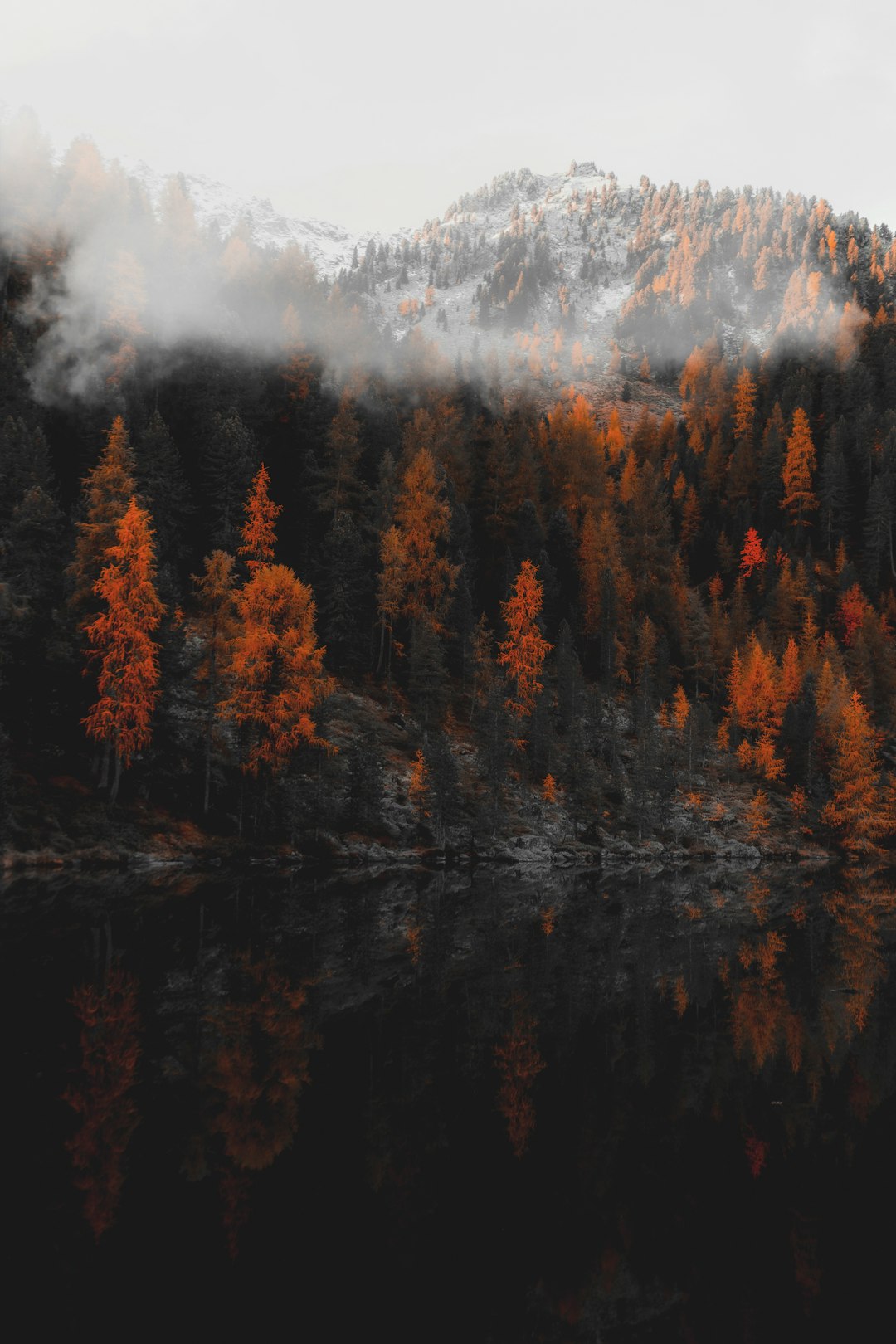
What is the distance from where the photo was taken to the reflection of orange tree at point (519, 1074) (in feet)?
33.2

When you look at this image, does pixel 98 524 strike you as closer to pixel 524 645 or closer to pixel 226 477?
pixel 226 477

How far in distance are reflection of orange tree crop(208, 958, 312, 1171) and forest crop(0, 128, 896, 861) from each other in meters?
20.1

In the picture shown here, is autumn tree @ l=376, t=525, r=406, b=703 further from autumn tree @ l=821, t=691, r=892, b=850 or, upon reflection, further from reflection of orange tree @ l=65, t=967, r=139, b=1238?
reflection of orange tree @ l=65, t=967, r=139, b=1238

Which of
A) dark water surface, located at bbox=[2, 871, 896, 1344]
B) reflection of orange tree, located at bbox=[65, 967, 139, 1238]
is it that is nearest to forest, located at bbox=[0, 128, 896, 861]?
reflection of orange tree, located at bbox=[65, 967, 139, 1238]

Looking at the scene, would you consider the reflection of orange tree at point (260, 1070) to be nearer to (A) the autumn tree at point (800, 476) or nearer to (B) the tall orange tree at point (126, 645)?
(B) the tall orange tree at point (126, 645)

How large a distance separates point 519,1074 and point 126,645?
29637 millimetres

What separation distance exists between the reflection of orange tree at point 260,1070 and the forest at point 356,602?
20.1 metres

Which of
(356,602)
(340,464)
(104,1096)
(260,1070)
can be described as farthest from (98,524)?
(104,1096)

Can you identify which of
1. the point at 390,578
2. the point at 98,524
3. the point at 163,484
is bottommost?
the point at 98,524

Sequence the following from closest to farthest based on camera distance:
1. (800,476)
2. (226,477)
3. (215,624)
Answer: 1. (215,624)
2. (226,477)
3. (800,476)

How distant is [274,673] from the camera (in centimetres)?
3972

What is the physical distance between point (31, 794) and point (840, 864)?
50637 millimetres

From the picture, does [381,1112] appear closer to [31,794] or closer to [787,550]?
[31,794]

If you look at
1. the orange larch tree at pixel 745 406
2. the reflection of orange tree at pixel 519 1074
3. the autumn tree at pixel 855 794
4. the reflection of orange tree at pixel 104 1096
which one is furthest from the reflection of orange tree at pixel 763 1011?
the orange larch tree at pixel 745 406
